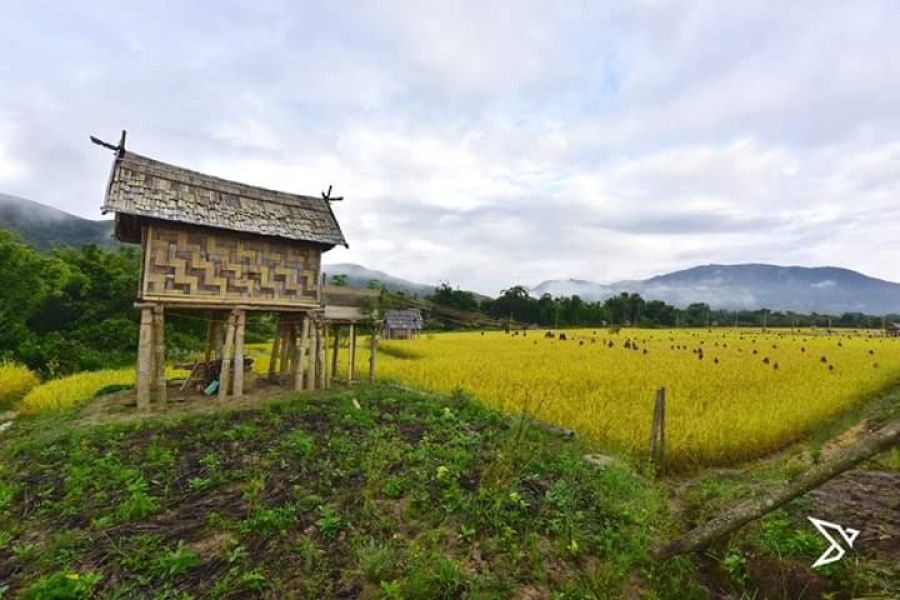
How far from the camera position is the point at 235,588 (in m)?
3.71

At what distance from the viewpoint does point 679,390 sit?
454 inches

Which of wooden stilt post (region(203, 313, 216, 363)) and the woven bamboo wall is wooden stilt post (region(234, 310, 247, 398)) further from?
wooden stilt post (region(203, 313, 216, 363))

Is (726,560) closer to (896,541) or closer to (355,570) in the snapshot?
(896,541)

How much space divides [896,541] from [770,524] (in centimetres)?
107

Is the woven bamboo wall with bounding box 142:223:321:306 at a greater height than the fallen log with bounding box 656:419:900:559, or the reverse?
the woven bamboo wall with bounding box 142:223:321:306

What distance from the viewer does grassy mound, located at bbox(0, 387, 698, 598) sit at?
3.88 m

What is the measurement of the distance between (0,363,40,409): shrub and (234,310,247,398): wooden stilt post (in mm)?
7061

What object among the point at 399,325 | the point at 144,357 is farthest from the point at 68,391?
the point at 399,325

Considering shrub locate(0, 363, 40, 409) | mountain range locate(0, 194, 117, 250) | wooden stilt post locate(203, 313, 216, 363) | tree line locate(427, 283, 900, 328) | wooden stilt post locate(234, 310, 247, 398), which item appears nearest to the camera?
wooden stilt post locate(234, 310, 247, 398)

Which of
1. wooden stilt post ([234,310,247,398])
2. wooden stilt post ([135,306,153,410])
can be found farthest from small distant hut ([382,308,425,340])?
wooden stilt post ([135,306,153,410])

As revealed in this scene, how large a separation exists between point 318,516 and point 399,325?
3340cm

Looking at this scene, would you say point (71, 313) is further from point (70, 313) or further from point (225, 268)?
point (225, 268)

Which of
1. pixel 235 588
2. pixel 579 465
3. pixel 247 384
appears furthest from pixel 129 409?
pixel 579 465

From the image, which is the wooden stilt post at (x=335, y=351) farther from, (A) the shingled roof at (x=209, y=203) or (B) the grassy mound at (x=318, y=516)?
(B) the grassy mound at (x=318, y=516)
